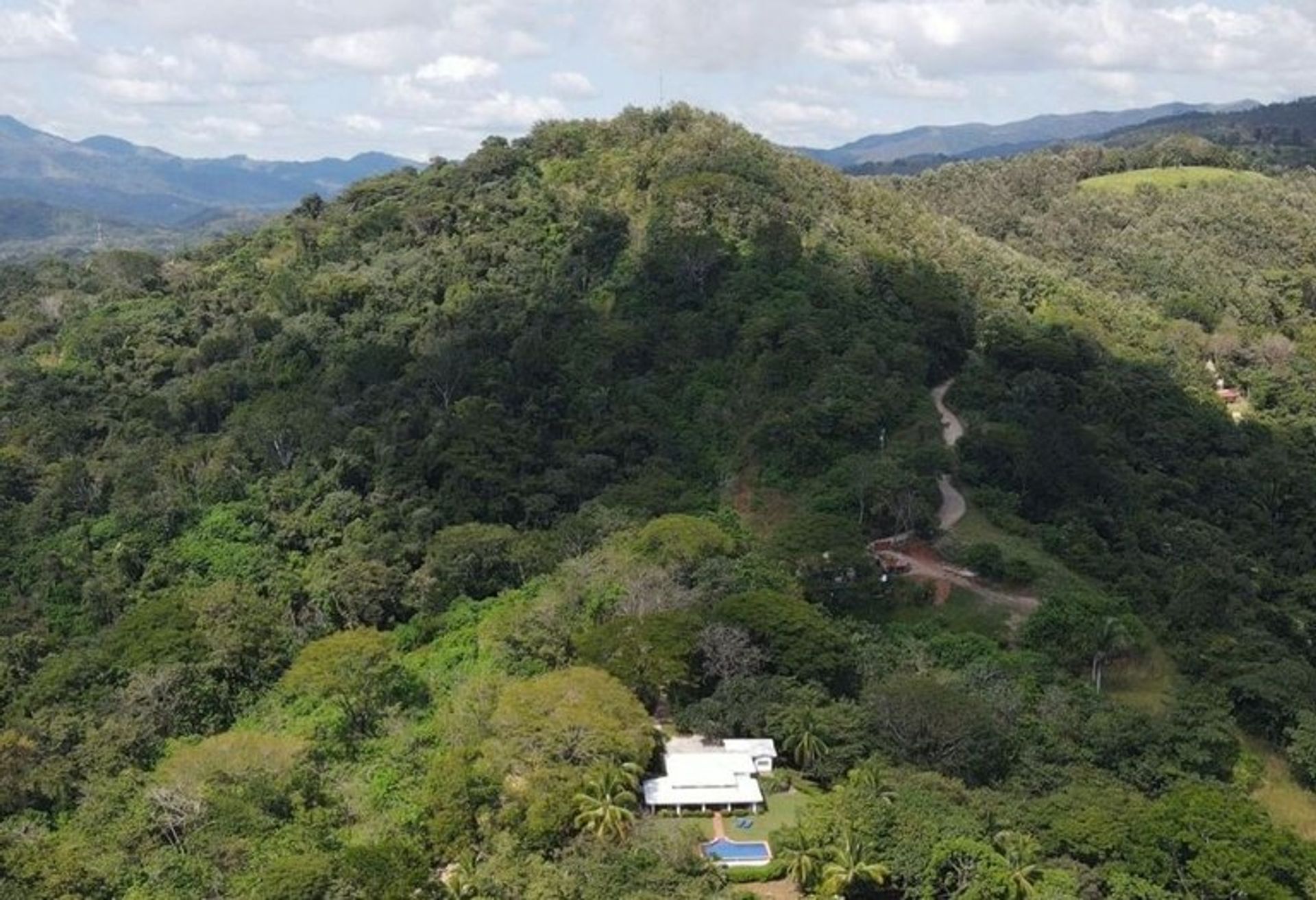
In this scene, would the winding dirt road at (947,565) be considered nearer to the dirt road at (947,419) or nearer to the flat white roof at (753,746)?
the dirt road at (947,419)

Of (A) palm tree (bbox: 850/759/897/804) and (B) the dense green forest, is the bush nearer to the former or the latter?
(B) the dense green forest

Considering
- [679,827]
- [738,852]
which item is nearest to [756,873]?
[738,852]

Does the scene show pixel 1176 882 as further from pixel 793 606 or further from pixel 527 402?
pixel 527 402

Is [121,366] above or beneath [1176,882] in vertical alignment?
above

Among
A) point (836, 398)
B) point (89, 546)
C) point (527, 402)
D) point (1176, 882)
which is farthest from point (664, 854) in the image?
point (89, 546)

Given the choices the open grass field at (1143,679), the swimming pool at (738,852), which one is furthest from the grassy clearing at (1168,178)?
the swimming pool at (738,852)

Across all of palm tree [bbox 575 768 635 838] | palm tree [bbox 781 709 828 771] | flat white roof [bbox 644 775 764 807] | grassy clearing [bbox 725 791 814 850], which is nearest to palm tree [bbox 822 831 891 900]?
grassy clearing [bbox 725 791 814 850]
